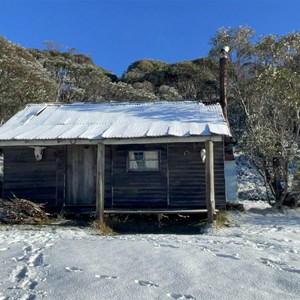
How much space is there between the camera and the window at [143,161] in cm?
Result: 1237

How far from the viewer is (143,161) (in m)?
12.4

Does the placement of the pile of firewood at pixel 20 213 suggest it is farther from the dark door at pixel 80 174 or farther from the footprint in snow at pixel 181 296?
the footprint in snow at pixel 181 296

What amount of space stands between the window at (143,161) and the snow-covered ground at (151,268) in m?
4.43

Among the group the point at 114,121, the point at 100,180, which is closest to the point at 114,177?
the point at 100,180

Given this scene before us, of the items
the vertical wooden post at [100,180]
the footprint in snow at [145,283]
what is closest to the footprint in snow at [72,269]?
the footprint in snow at [145,283]

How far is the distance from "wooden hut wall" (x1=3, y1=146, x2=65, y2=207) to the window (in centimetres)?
233

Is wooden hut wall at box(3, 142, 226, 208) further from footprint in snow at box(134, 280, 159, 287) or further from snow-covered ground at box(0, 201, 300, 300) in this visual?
footprint in snow at box(134, 280, 159, 287)

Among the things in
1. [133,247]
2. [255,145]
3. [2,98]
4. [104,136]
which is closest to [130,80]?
[2,98]

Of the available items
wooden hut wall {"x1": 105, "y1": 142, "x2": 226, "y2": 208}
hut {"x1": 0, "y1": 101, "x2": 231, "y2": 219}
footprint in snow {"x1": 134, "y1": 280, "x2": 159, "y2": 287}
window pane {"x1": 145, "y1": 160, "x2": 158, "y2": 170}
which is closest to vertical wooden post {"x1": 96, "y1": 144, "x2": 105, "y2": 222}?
hut {"x1": 0, "y1": 101, "x2": 231, "y2": 219}

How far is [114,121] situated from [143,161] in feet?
5.86

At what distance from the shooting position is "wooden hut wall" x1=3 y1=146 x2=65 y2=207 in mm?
12562

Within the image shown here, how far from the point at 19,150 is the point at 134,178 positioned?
4.07 m

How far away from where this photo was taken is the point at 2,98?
23.2 m

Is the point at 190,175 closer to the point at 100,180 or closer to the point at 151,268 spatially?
the point at 100,180
